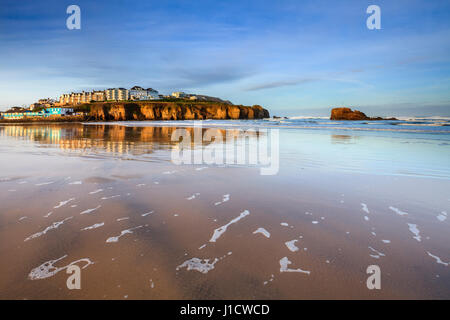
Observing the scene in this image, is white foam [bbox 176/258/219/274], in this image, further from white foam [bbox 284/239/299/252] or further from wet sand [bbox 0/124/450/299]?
white foam [bbox 284/239/299/252]

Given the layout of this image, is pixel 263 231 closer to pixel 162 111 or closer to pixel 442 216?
pixel 442 216

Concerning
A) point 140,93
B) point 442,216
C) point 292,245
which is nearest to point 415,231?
point 442,216

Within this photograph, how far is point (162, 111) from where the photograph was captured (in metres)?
108

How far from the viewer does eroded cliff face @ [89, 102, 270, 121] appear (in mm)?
93062

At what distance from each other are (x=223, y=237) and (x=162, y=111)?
112 metres

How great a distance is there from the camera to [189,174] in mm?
5852

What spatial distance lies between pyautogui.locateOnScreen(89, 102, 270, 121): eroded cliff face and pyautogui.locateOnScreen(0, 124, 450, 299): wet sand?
3871 inches

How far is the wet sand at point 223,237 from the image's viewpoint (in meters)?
1.90

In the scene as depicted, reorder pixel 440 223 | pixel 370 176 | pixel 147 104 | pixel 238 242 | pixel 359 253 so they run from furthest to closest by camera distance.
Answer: pixel 147 104
pixel 370 176
pixel 440 223
pixel 238 242
pixel 359 253

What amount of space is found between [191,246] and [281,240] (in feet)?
3.35

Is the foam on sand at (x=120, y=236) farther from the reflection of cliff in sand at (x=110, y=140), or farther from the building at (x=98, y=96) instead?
the building at (x=98, y=96)

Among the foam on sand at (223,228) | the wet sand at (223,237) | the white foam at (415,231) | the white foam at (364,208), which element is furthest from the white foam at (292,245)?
the white foam at (364,208)
